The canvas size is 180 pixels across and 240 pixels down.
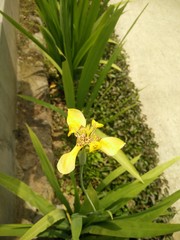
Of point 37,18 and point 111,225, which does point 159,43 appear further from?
point 111,225

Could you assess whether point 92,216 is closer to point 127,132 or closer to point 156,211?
point 156,211

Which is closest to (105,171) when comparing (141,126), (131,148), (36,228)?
(131,148)

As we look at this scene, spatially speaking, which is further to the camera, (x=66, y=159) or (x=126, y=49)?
(x=126, y=49)

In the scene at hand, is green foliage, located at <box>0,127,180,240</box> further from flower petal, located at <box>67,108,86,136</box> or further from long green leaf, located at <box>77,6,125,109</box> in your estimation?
long green leaf, located at <box>77,6,125,109</box>

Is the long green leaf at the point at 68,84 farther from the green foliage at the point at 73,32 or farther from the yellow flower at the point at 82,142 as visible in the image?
the yellow flower at the point at 82,142

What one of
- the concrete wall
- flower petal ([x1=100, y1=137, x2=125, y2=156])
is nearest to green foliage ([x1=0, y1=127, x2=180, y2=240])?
the concrete wall

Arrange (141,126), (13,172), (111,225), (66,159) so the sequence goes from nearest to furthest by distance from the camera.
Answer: (66,159) < (111,225) < (13,172) < (141,126)

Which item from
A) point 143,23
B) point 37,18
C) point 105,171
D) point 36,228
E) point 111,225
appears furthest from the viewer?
point 143,23

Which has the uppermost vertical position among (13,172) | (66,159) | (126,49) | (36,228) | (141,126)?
(126,49)
